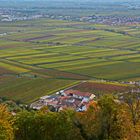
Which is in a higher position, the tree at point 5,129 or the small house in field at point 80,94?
the tree at point 5,129

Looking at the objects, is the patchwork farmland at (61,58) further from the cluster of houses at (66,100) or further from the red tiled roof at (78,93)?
the red tiled roof at (78,93)

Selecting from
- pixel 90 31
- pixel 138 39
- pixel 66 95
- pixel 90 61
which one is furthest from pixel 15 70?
pixel 90 31

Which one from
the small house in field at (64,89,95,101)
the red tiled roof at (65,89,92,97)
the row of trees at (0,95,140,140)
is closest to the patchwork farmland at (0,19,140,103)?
the red tiled roof at (65,89,92,97)

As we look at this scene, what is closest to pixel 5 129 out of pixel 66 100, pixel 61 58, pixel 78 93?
pixel 66 100

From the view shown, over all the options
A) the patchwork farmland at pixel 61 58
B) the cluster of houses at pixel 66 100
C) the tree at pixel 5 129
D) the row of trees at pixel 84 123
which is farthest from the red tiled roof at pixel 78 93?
the tree at pixel 5 129

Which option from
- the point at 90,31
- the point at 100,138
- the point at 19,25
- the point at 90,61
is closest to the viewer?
the point at 100,138

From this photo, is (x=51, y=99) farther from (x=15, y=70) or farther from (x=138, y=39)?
(x=138, y=39)
